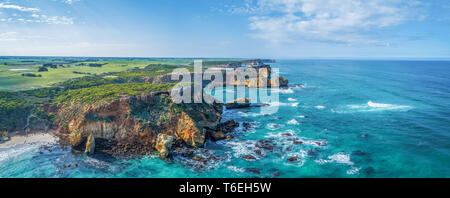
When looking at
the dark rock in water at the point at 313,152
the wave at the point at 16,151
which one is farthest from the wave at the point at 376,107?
the wave at the point at 16,151

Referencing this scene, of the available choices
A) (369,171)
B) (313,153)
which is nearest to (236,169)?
(313,153)

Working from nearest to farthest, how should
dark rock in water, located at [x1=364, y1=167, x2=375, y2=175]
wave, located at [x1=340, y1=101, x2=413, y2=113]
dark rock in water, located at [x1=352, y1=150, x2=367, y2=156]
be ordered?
dark rock in water, located at [x1=364, y1=167, x2=375, y2=175] → dark rock in water, located at [x1=352, y1=150, x2=367, y2=156] → wave, located at [x1=340, y1=101, x2=413, y2=113]

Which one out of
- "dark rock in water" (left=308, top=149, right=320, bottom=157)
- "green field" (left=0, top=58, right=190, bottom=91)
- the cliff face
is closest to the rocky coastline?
the cliff face

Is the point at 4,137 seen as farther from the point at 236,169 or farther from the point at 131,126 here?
the point at 236,169

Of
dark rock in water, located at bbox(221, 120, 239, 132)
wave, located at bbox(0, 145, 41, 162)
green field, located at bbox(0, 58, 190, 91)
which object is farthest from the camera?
green field, located at bbox(0, 58, 190, 91)

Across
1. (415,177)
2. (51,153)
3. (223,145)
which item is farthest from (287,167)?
(51,153)

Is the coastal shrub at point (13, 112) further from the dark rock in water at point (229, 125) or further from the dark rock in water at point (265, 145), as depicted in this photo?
the dark rock in water at point (265, 145)

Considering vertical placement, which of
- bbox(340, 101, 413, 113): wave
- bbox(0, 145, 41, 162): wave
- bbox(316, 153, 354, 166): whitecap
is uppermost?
bbox(340, 101, 413, 113): wave

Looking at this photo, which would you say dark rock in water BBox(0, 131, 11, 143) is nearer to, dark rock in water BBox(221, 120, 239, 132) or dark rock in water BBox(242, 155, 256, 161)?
dark rock in water BBox(221, 120, 239, 132)
